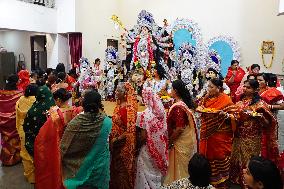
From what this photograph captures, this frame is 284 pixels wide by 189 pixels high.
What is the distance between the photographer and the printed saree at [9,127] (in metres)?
4.51

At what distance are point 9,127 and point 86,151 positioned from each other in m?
2.40

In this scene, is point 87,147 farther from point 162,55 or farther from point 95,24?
point 95,24

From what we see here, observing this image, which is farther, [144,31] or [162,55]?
[162,55]

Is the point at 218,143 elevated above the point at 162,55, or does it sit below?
Result: below

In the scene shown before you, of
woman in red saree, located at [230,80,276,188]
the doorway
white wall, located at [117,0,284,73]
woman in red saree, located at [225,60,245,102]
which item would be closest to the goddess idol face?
woman in red saree, located at [225,60,245,102]

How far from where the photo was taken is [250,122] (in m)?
3.49

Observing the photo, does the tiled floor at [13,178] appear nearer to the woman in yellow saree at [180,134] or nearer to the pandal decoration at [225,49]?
the woman in yellow saree at [180,134]

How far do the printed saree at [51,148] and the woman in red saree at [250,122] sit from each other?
1.72 meters

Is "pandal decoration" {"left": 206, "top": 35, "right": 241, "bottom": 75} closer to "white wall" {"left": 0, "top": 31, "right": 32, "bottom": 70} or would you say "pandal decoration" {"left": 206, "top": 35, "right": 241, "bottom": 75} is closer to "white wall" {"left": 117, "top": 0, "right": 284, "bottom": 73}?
"white wall" {"left": 117, "top": 0, "right": 284, "bottom": 73}

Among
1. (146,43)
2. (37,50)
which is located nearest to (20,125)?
(146,43)

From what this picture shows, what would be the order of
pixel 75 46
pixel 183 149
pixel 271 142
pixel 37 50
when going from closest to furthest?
pixel 183 149, pixel 271 142, pixel 75 46, pixel 37 50

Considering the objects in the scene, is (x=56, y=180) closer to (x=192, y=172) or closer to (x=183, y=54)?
(x=192, y=172)

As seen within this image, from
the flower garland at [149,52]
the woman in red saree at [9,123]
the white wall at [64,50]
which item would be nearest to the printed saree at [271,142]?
the flower garland at [149,52]

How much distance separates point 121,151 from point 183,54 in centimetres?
306
